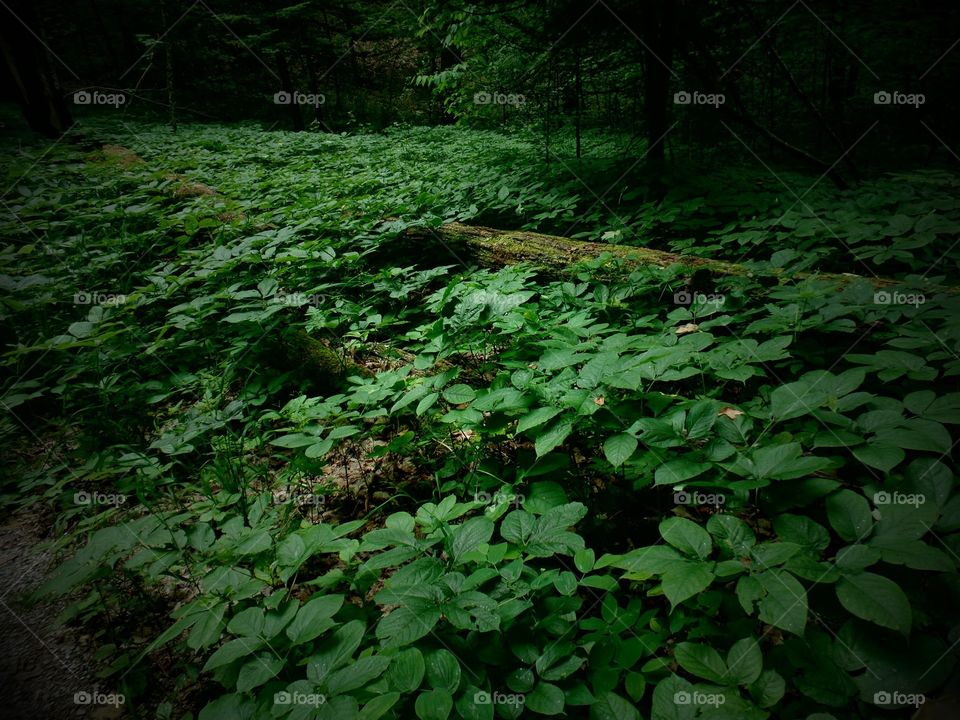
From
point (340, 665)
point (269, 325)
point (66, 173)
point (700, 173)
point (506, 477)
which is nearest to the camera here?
point (340, 665)

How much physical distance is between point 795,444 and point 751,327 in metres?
0.92

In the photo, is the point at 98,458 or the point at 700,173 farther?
the point at 700,173

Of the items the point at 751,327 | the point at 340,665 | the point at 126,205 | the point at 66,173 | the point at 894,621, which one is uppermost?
the point at 66,173

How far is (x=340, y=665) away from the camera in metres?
1.14

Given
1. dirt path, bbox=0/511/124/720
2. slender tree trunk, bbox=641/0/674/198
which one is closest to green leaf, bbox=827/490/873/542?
dirt path, bbox=0/511/124/720

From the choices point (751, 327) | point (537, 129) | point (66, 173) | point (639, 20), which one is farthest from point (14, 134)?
point (751, 327)

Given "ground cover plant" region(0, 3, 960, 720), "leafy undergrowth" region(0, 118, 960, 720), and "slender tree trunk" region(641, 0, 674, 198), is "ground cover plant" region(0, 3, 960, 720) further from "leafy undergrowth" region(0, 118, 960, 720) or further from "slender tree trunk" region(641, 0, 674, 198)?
"slender tree trunk" region(641, 0, 674, 198)

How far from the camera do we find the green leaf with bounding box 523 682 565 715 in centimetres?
101

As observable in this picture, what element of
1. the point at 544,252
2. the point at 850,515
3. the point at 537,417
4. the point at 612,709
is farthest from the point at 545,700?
the point at 544,252

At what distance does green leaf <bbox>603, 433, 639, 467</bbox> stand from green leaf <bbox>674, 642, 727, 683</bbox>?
478mm

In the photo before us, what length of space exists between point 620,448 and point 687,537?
29 cm

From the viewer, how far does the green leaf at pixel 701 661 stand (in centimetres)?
100

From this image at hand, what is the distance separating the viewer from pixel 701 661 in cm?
104

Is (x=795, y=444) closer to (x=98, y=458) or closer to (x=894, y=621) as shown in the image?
(x=894, y=621)
